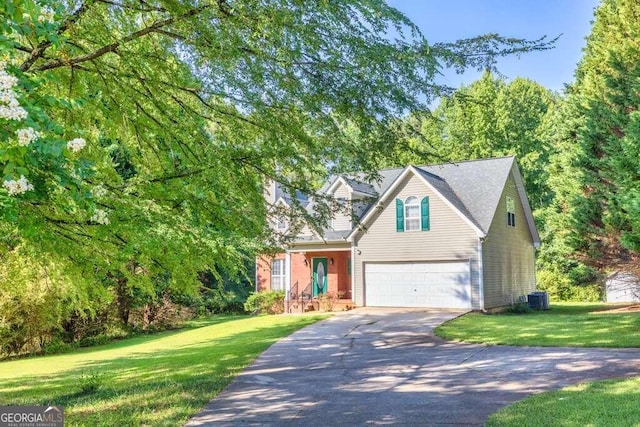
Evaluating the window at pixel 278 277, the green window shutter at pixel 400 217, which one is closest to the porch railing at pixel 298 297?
the window at pixel 278 277

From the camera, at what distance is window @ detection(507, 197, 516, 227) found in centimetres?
2428

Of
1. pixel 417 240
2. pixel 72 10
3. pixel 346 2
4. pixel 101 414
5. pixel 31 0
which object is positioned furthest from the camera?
pixel 417 240

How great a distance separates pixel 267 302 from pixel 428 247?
8.76 metres

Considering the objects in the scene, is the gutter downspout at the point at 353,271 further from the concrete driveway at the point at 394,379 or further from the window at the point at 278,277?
the concrete driveway at the point at 394,379

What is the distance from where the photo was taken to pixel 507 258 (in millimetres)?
23562

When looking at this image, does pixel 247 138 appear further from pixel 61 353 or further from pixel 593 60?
pixel 593 60

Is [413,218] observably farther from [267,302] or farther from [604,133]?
[267,302]

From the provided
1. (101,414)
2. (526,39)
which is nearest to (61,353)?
(101,414)

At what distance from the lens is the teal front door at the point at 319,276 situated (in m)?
25.0

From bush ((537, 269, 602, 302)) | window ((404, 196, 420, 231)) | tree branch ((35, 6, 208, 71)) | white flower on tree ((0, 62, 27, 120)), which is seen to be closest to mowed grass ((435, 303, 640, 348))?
window ((404, 196, 420, 231))

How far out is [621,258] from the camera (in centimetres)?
1852

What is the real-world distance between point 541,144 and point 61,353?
1326 inches

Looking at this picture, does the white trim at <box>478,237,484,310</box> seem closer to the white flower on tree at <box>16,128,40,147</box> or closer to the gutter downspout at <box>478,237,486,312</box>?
the gutter downspout at <box>478,237,486,312</box>

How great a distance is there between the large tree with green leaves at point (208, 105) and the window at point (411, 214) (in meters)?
15.3
